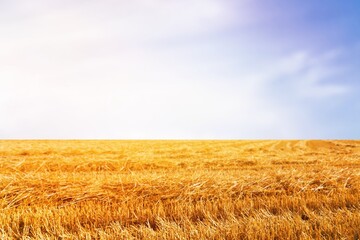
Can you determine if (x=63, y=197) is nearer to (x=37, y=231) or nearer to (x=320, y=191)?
(x=37, y=231)

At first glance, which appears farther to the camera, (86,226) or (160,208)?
(160,208)

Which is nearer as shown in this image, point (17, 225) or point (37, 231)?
point (37, 231)

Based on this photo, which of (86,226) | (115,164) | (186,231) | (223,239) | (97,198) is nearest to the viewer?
(223,239)

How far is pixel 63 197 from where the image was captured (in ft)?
20.1

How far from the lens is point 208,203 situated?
5695 mm

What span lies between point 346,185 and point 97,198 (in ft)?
17.5

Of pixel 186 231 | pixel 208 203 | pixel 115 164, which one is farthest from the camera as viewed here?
pixel 115 164

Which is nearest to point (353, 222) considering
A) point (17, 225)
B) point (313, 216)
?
point (313, 216)

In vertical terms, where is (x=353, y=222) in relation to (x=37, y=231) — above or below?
above

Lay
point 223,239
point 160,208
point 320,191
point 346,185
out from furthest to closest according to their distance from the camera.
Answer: point 346,185 → point 320,191 → point 160,208 → point 223,239

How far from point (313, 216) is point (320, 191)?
228 centimetres

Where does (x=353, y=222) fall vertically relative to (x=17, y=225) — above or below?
above

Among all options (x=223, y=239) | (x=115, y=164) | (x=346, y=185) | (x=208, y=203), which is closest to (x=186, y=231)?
(x=223, y=239)

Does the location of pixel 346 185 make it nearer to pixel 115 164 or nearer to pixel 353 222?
pixel 353 222
